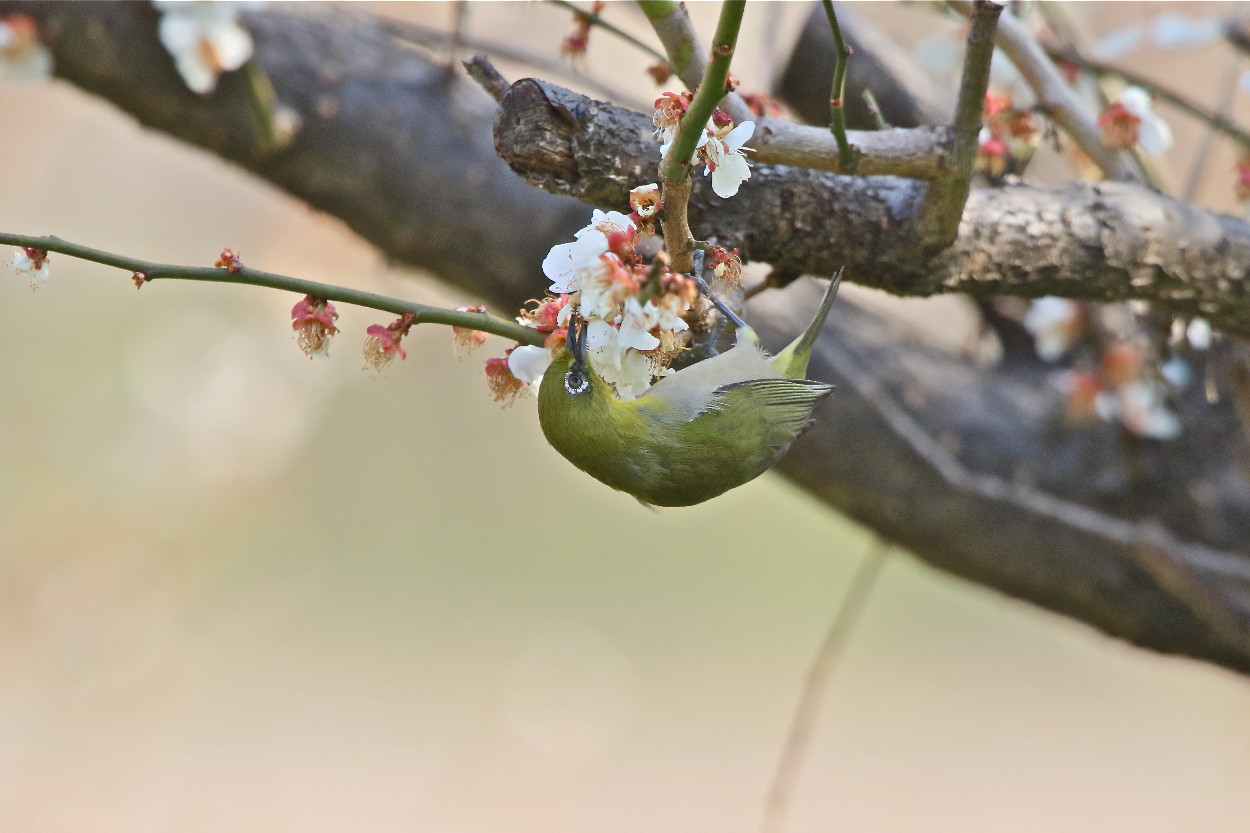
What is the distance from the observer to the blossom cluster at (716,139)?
97 cm

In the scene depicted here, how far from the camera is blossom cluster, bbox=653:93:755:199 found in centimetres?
97

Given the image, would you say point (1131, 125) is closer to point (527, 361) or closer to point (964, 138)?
point (964, 138)

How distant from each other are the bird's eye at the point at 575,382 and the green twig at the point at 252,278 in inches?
10.2

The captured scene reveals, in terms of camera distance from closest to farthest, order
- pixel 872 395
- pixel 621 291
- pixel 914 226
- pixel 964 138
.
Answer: pixel 621 291 → pixel 964 138 → pixel 914 226 → pixel 872 395

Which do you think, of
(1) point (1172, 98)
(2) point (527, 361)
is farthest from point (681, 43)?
(1) point (1172, 98)

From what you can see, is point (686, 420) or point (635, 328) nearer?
point (635, 328)

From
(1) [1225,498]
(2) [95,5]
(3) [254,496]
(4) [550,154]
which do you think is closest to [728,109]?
(4) [550,154]

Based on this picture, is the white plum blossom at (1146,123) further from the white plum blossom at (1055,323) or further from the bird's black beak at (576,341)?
the bird's black beak at (576,341)

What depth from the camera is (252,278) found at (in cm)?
104

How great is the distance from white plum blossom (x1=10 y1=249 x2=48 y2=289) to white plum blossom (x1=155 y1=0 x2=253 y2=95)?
1.27m

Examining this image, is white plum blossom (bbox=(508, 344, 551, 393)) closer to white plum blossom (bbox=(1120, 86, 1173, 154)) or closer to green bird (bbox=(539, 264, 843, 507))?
green bird (bbox=(539, 264, 843, 507))

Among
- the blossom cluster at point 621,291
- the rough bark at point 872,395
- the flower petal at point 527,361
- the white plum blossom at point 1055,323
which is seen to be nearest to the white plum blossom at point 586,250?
the blossom cluster at point 621,291

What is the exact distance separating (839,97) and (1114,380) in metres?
1.62

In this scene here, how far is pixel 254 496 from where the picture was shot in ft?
16.1
